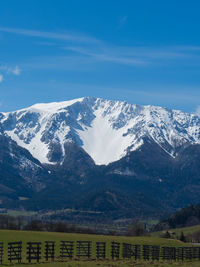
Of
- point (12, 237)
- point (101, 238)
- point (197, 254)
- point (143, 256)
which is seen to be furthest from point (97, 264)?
point (101, 238)

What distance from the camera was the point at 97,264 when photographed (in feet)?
327

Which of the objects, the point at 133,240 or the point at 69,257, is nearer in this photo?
the point at 69,257

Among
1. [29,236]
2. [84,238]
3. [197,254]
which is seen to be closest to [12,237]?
[29,236]

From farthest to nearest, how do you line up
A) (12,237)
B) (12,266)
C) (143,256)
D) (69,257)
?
1. (12,237)
2. (143,256)
3. (69,257)
4. (12,266)

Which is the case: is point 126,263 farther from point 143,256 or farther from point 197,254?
point 197,254

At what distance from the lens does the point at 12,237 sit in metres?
150

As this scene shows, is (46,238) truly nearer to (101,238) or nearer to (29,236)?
(29,236)

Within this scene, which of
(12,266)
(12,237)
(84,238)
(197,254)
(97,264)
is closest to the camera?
(12,266)

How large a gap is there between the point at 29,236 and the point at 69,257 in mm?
47248

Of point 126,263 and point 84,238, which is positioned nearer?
point 126,263

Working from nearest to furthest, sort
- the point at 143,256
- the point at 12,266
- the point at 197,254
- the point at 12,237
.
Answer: the point at 12,266 < the point at 143,256 < the point at 197,254 < the point at 12,237

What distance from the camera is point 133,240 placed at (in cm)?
16825

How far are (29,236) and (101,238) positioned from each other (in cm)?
2220

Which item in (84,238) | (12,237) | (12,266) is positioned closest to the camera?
(12,266)
